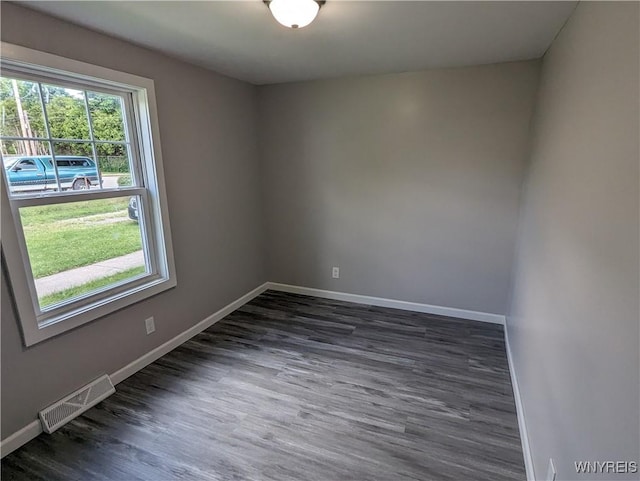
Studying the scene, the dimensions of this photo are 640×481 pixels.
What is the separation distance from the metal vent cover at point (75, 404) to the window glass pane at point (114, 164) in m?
1.35

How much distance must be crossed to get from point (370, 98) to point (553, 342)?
2574 millimetres

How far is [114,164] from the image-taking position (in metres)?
2.35

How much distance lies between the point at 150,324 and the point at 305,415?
1430mm

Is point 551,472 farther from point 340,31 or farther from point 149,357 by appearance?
point 149,357

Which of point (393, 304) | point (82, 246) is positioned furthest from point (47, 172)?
point (393, 304)

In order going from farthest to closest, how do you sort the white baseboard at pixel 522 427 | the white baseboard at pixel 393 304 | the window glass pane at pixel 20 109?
the white baseboard at pixel 393 304, the window glass pane at pixel 20 109, the white baseboard at pixel 522 427

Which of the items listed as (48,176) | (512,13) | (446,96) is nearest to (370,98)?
(446,96)

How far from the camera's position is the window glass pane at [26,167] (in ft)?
5.83

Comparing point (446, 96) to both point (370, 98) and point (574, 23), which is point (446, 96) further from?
point (574, 23)

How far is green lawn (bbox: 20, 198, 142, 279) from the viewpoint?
1931 millimetres

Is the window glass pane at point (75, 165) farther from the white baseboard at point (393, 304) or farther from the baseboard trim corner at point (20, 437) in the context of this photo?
the white baseboard at point (393, 304)

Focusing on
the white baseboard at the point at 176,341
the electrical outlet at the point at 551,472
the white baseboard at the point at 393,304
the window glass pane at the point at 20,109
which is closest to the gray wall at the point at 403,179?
the white baseboard at the point at 393,304

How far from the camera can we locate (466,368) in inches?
100

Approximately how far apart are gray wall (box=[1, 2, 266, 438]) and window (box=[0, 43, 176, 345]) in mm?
92
